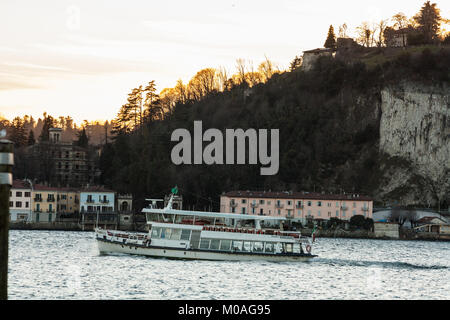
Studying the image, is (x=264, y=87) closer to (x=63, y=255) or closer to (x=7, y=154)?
(x=63, y=255)

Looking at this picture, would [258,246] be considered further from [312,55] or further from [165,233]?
[312,55]

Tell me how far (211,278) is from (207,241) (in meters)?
11.5

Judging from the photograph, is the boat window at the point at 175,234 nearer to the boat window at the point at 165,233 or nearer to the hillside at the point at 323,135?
the boat window at the point at 165,233

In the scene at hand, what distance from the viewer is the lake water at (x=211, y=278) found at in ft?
137

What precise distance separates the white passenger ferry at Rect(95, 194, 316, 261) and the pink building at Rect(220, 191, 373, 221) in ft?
176

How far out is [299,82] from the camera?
15900 centimetres

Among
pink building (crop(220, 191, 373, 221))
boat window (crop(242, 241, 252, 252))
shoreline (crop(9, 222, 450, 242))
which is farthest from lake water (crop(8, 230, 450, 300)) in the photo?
pink building (crop(220, 191, 373, 221))

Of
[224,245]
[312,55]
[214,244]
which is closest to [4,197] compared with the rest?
[214,244]

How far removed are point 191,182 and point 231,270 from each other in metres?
74.2

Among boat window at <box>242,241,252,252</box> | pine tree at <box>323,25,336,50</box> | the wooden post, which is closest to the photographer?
the wooden post

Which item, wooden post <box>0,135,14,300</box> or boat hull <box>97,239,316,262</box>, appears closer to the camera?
wooden post <box>0,135,14,300</box>

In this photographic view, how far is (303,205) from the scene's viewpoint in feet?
380

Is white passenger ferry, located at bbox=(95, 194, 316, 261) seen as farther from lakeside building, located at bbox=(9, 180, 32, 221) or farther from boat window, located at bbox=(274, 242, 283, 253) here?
lakeside building, located at bbox=(9, 180, 32, 221)

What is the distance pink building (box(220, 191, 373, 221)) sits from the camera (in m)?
115
